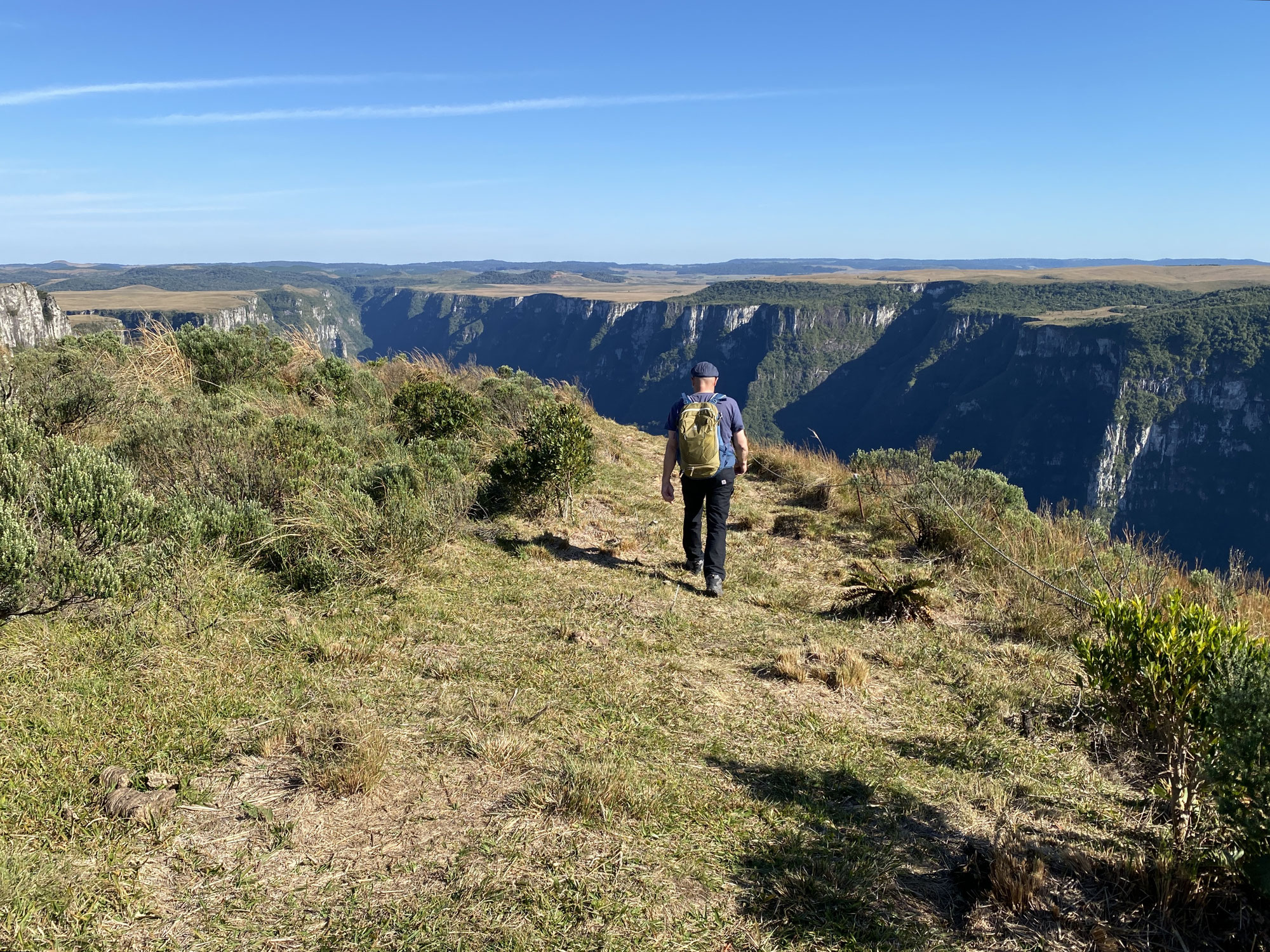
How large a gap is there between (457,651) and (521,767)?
140 centimetres

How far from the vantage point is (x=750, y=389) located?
13962cm

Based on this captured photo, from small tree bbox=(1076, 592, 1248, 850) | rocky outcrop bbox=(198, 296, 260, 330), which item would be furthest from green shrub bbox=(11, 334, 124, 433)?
rocky outcrop bbox=(198, 296, 260, 330)

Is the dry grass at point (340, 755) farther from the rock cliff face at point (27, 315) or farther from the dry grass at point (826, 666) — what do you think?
the rock cliff face at point (27, 315)

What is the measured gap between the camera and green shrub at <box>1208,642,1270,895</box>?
7.29ft

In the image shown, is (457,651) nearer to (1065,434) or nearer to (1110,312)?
(1065,434)

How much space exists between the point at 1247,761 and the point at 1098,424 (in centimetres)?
11664

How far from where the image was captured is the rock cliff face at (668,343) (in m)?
142

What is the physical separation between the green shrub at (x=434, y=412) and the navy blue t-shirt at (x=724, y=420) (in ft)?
13.9

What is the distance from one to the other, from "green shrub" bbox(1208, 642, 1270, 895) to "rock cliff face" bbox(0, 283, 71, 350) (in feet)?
96.1

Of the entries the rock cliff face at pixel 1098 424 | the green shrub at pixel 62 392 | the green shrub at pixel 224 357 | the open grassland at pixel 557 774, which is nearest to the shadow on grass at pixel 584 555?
the open grassland at pixel 557 774

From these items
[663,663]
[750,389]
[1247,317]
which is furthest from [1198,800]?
[750,389]

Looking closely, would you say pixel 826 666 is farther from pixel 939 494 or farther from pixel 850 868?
pixel 939 494

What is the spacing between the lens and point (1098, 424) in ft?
328

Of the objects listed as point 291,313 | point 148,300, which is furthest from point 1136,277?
point 148,300
